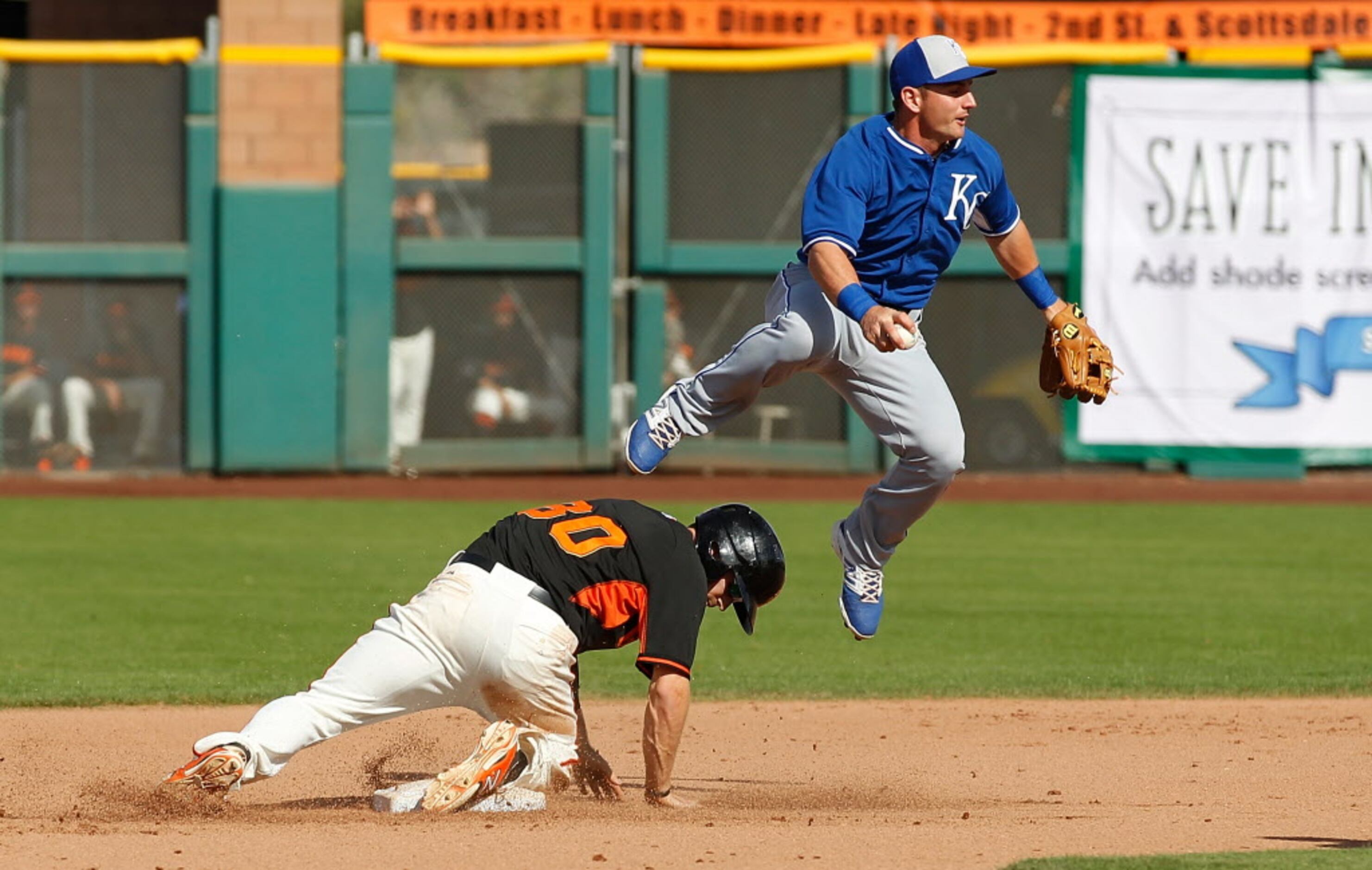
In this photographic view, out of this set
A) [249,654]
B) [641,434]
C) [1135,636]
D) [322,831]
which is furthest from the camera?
[1135,636]

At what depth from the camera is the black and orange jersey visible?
5672mm

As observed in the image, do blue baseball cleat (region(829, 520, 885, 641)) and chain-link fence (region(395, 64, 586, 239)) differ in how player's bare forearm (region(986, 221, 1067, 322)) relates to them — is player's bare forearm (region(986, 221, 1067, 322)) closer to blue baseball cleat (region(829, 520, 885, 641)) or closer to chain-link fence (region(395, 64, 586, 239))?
blue baseball cleat (region(829, 520, 885, 641))

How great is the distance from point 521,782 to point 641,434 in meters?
1.40

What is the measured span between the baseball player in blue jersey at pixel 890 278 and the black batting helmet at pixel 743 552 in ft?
2.60

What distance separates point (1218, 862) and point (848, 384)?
7.51ft

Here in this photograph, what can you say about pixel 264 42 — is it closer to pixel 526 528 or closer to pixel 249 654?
pixel 249 654

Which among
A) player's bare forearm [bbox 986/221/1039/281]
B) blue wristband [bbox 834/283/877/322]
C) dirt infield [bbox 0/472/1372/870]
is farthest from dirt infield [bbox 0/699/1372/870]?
player's bare forearm [bbox 986/221/1039/281]

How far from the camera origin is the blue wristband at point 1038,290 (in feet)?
22.7

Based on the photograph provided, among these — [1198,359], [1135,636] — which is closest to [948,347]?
[1198,359]

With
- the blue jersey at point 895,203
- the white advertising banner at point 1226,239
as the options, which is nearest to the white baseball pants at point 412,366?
the white advertising banner at point 1226,239

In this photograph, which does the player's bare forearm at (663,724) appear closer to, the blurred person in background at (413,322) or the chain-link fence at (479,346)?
the chain-link fence at (479,346)

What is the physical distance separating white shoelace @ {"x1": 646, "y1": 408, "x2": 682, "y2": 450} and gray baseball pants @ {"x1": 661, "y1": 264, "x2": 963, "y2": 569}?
23 mm

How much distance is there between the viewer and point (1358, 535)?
553 inches

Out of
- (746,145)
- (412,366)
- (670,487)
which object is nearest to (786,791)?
(670,487)
